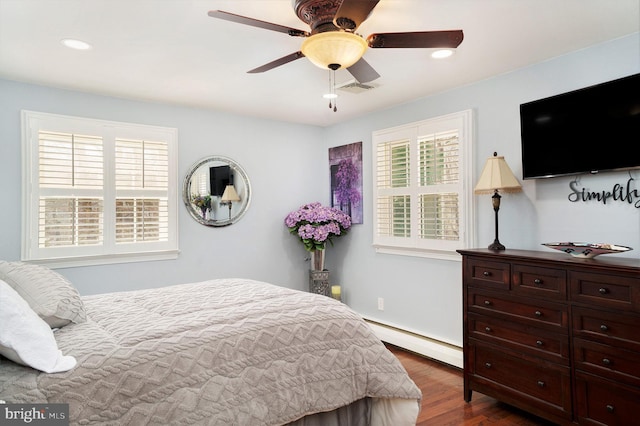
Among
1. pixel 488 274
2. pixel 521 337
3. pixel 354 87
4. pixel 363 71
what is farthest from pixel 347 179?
pixel 521 337

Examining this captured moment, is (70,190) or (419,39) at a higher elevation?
(419,39)

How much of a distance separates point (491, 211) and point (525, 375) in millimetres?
1315

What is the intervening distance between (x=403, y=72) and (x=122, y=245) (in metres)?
2.94

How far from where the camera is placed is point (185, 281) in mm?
4090

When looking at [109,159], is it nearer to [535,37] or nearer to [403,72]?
[403,72]

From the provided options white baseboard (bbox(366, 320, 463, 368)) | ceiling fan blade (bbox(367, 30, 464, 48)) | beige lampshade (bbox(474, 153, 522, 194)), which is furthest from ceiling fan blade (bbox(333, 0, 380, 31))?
white baseboard (bbox(366, 320, 463, 368))

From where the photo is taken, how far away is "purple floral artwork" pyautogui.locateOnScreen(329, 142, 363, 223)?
15.3 ft

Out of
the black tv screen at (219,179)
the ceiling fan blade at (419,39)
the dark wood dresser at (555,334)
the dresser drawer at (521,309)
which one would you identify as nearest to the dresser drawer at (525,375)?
the dark wood dresser at (555,334)

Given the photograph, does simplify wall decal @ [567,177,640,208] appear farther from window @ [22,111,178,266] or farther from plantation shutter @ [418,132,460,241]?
window @ [22,111,178,266]

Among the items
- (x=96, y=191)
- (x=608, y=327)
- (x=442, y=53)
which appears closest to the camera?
(x=608, y=327)

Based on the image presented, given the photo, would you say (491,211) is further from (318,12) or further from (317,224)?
(318,12)

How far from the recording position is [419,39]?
192 cm

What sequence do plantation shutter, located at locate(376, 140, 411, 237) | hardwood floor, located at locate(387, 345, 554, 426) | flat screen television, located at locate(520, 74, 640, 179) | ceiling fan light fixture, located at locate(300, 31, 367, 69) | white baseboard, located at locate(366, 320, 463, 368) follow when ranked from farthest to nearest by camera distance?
plantation shutter, located at locate(376, 140, 411, 237) < white baseboard, located at locate(366, 320, 463, 368) < hardwood floor, located at locate(387, 345, 554, 426) < flat screen television, located at locate(520, 74, 640, 179) < ceiling fan light fixture, located at locate(300, 31, 367, 69)

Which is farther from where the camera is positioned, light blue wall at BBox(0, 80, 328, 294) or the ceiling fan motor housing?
light blue wall at BBox(0, 80, 328, 294)
